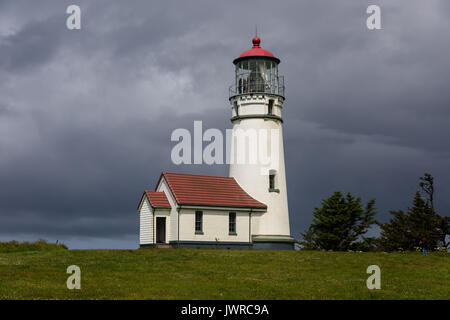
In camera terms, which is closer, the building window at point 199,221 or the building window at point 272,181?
the building window at point 199,221

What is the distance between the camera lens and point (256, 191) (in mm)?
49750

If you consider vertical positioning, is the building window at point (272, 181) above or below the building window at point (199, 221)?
above

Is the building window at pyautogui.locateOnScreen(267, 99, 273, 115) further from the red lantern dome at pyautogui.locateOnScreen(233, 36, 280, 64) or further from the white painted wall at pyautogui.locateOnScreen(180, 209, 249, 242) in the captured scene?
the white painted wall at pyautogui.locateOnScreen(180, 209, 249, 242)

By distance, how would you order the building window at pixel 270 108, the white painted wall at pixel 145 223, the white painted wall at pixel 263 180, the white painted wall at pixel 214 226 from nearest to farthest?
the white painted wall at pixel 214 226
the white painted wall at pixel 145 223
the white painted wall at pixel 263 180
the building window at pixel 270 108

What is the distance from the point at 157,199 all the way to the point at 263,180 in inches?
363

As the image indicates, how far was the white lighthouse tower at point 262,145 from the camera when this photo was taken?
4922 centimetres

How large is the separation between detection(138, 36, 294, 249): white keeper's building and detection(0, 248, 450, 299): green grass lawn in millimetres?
6699

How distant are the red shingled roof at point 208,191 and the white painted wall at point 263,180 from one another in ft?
2.47

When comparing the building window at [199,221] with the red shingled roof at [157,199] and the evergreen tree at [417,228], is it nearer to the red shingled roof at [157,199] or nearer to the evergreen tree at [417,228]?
the red shingled roof at [157,199]

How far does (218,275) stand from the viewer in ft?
93.1

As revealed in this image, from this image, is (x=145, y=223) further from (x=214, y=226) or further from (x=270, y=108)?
(x=270, y=108)
